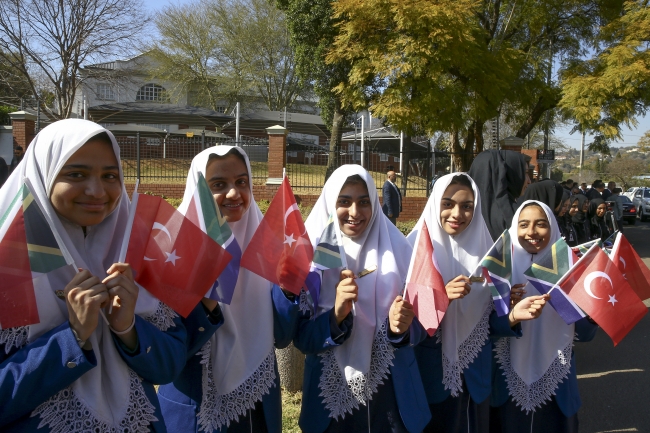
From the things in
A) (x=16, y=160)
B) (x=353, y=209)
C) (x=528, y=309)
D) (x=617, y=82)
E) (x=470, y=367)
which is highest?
(x=617, y=82)

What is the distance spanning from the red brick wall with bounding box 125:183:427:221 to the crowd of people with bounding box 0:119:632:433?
10.9m

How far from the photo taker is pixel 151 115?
28.0m

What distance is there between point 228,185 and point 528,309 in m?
1.59

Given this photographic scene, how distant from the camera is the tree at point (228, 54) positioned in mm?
34469

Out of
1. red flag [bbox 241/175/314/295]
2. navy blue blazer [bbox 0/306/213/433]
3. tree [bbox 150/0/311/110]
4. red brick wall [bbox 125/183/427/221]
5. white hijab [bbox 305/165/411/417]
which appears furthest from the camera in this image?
tree [bbox 150/0/311/110]

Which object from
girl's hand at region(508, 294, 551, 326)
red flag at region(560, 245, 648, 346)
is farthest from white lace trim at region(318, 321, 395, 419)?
red flag at region(560, 245, 648, 346)

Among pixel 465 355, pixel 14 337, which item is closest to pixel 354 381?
pixel 465 355

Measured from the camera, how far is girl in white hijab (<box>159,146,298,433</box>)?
6.92 ft

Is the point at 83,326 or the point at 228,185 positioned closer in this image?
the point at 83,326

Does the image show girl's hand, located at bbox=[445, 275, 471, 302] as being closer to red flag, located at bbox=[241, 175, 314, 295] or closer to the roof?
red flag, located at bbox=[241, 175, 314, 295]

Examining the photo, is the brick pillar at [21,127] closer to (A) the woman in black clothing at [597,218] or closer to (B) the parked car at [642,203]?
(A) the woman in black clothing at [597,218]

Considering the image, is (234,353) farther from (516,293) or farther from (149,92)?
(149,92)

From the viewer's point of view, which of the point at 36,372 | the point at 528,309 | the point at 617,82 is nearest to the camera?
the point at 36,372

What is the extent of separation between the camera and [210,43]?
35.4 meters
